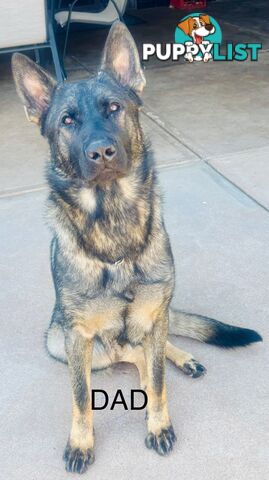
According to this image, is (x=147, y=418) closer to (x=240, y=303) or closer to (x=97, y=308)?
(x=97, y=308)

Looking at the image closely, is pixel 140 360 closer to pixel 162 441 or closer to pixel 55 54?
pixel 162 441

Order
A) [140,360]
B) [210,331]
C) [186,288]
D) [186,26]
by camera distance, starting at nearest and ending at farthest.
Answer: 1. [140,360]
2. [210,331]
3. [186,288]
4. [186,26]

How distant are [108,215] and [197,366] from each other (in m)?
0.77

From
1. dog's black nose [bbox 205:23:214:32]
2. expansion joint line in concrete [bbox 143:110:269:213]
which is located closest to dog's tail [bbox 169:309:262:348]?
expansion joint line in concrete [bbox 143:110:269:213]

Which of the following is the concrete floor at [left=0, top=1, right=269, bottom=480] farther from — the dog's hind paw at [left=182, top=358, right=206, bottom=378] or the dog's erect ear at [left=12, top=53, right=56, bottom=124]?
the dog's erect ear at [left=12, top=53, right=56, bottom=124]

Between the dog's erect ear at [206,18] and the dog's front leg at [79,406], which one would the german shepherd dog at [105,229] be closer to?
the dog's front leg at [79,406]

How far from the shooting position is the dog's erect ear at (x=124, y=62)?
7.25 ft

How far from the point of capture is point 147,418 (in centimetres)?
233

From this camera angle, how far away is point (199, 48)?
6.31 meters

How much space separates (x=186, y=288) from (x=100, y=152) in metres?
1.27

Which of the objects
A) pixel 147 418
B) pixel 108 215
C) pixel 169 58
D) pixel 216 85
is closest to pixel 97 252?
pixel 108 215

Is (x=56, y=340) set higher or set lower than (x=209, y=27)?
higher

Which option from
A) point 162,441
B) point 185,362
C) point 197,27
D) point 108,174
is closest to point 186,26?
point 197,27

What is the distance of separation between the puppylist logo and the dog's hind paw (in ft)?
14.1
